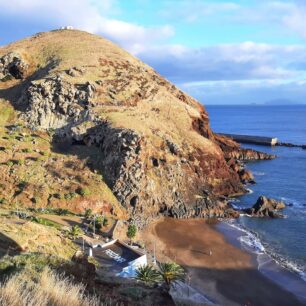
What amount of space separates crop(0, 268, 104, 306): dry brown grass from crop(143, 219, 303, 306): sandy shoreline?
1430 inches

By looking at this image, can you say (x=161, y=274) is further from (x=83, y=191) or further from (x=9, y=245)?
(x=83, y=191)

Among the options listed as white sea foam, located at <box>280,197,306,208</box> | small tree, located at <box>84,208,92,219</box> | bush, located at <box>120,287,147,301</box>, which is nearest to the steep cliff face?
small tree, located at <box>84,208,92,219</box>

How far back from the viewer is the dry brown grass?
10.9 meters

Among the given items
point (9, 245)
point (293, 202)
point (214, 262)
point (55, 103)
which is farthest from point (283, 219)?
point (9, 245)

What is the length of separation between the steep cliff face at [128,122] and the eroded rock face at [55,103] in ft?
0.68

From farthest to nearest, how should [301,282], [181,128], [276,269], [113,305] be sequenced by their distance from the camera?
[181,128] → [276,269] → [301,282] → [113,305]

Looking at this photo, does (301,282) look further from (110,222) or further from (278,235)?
(110,222)

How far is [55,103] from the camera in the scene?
9088 cm

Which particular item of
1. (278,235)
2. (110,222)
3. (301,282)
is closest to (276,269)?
(301,282)

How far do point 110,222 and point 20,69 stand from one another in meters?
61.4

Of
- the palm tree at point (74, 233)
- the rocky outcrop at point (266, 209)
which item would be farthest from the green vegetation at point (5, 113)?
the rocky outcrop at point (266, 209)

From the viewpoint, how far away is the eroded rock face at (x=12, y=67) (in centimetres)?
10756

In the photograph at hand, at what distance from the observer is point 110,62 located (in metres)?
107

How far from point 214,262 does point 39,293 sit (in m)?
47.4
